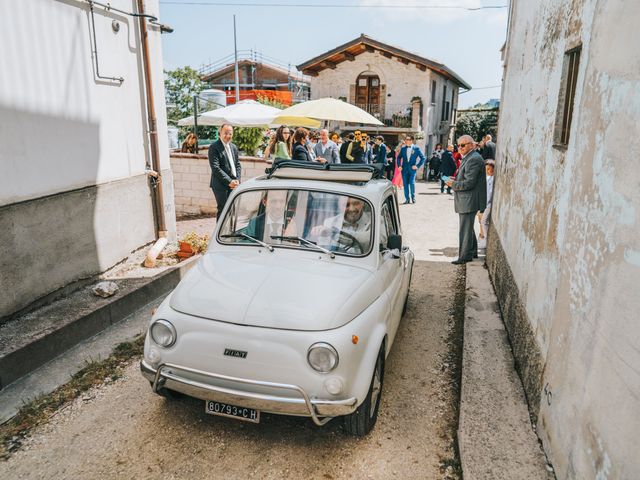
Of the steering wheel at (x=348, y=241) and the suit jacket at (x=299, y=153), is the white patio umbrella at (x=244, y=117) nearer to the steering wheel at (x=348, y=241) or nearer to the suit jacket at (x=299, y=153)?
the suit jacket at (x=299, y=153)

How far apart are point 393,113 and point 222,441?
24.5m

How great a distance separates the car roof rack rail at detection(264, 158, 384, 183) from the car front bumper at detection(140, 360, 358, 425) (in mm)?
2127

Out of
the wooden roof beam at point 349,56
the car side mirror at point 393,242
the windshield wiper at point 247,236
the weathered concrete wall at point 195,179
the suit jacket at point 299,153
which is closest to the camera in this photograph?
the windshield wiper at point 247,236

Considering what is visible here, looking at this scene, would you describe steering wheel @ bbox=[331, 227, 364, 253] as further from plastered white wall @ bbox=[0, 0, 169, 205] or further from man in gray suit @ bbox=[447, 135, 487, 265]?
man in gray suit @ bbox=[447, 135, 487, 265]

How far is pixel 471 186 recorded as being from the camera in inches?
287

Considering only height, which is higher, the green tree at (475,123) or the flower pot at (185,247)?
the green tree at (475,123)

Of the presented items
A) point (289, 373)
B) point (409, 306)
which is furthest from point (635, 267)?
point (409, 306)

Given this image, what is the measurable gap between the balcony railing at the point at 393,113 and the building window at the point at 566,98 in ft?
73.8

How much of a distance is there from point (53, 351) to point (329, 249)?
3.05 meters

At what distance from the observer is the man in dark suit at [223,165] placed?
7691 mm

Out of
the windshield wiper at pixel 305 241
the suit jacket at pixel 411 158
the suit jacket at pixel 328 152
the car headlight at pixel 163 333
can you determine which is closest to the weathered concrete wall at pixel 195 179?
the suit jacket at pixel 328 152

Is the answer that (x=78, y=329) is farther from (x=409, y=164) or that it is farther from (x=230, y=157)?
(x=409, y=164)

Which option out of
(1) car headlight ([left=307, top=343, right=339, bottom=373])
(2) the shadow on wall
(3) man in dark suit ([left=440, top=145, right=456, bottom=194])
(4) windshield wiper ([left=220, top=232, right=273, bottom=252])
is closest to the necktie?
(2) the shadow on wall

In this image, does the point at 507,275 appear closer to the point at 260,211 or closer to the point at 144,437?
the point at 260,211
